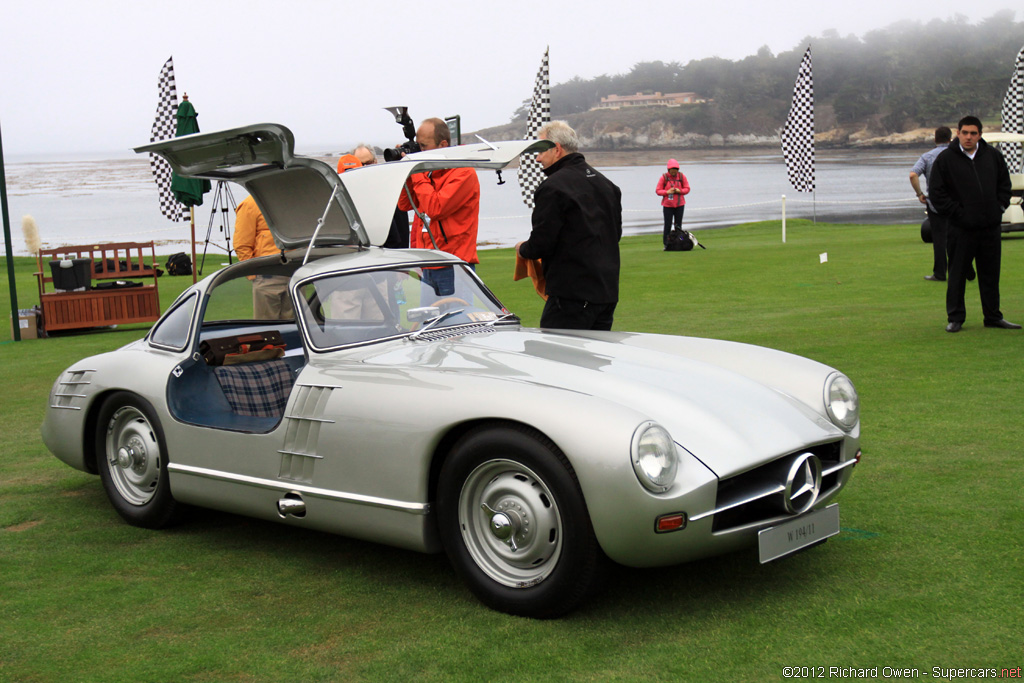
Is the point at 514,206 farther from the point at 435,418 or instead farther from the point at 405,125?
the point at 435,418

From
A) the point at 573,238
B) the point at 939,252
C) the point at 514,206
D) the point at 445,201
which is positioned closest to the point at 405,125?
the point at 445,201

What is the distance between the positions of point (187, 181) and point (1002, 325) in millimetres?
10460

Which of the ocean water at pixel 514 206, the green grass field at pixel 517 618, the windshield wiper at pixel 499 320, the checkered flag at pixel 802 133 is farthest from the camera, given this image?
the ocean water at pixel 514 206

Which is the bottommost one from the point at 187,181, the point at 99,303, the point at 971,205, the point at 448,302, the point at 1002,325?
the point at 1002,325

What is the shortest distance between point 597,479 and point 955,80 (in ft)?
519

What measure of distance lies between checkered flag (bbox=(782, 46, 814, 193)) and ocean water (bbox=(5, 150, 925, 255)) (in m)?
2.92

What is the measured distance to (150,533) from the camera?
185 inches

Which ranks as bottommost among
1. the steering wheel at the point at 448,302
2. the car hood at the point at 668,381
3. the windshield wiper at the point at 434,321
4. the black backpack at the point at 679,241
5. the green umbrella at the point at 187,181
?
the black backpack at the point at 679,241

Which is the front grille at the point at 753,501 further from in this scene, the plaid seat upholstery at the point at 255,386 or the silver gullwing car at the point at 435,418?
the plaid seat upholstery at the point at 255,386

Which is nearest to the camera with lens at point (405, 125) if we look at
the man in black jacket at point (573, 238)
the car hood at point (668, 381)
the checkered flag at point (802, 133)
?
the man in black jacket at point (573, 238)

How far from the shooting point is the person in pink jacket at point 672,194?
20.6 meters

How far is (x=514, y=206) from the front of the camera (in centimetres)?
5622

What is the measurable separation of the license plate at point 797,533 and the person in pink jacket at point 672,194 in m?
17.2

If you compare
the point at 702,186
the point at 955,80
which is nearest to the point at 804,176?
the point at 702,186
